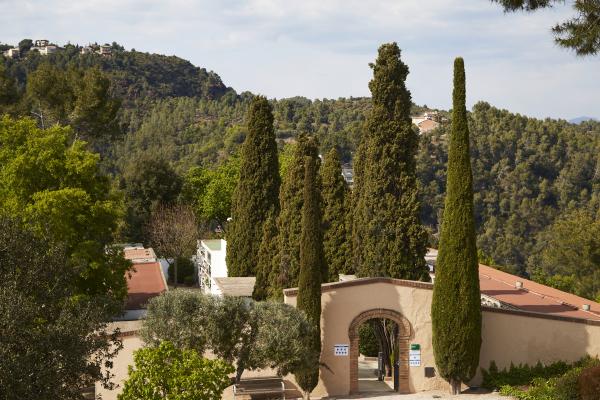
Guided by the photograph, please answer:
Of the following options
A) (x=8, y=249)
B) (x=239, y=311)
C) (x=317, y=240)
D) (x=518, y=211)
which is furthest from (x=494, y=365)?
(x=518, y=211)

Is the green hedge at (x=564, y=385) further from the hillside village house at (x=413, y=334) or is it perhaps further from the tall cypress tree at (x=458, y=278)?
the tall cypress tree at (x=458, y=278)

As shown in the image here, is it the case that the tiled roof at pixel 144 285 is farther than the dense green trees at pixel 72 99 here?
No

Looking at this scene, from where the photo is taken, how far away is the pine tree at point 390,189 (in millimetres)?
27641

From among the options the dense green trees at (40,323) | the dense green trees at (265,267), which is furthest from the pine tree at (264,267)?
the dense green trees at (40,323)

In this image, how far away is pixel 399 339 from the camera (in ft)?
79.3

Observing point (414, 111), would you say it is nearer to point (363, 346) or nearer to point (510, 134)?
point (510, 134)

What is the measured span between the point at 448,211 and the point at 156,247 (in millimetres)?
35944

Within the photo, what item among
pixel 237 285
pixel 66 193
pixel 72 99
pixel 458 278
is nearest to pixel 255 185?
pixel 237 285

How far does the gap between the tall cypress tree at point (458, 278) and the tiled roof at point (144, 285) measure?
690 inches

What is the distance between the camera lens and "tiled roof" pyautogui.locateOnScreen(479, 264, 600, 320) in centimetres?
2878

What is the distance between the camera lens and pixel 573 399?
21203mm

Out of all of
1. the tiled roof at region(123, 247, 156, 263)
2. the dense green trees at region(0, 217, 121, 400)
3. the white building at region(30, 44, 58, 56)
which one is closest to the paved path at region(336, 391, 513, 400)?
the dense green trees at region(0, 217, 121, 400)

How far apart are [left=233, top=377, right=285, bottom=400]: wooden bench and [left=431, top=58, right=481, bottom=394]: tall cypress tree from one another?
4680 mm

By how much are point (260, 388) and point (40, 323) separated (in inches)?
368
